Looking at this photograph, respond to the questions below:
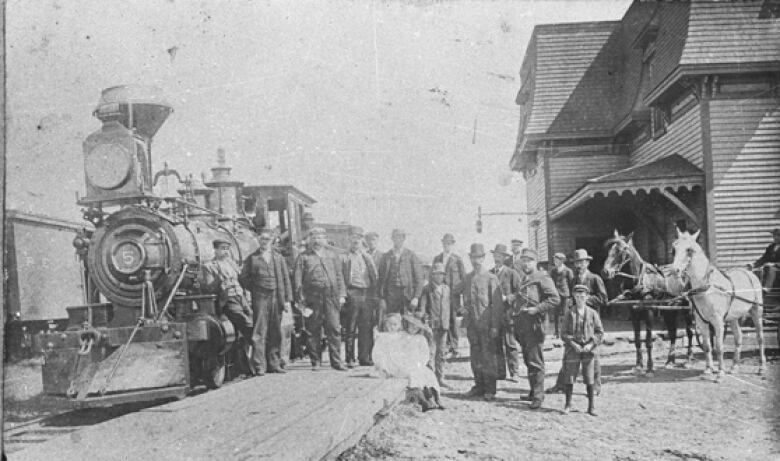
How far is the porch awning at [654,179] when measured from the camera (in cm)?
1214

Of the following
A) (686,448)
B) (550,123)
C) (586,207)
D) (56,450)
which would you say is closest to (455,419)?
(686,448)

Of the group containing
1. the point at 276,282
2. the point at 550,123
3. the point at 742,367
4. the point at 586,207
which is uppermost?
the point at 550,123

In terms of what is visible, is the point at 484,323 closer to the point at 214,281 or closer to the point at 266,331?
the point at 266,331

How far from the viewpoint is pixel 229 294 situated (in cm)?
755

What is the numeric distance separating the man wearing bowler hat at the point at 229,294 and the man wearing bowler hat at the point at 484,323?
260 centimetres

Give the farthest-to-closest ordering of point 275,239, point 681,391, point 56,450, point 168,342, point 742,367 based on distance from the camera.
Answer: point 275,239, point 742,367, point 681,391, point 168,342, point 56,450

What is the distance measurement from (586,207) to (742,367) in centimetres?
789

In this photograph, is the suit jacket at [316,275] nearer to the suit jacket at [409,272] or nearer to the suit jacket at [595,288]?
the suit jacket at [409,272]

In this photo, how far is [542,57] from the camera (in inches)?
723

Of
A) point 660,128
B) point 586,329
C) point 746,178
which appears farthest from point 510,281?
point 660,128

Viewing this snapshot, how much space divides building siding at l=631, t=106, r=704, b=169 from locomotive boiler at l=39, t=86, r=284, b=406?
33.3 ft

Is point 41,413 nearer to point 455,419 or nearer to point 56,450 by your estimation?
point 56,450

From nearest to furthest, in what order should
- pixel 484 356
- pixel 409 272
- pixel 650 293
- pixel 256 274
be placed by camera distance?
pixel 484 356, pixel 256 274, pixel 409 272, pixel 650 293

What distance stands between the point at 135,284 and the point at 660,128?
12.7 metres
